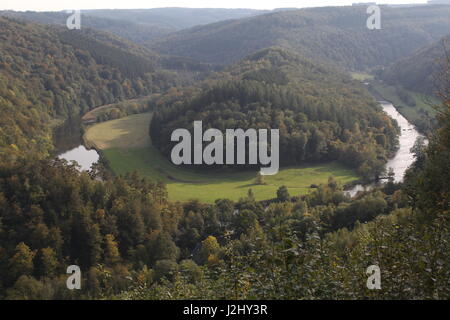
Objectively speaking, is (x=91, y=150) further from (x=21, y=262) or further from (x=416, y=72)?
(x=416, y=72)

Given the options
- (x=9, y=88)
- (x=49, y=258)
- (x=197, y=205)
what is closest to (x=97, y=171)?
(x=197, y=205)

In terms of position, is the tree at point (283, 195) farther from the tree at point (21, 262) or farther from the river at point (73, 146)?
the river at point (73, 146)

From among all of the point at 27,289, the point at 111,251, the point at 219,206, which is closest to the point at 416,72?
the point at 219,206

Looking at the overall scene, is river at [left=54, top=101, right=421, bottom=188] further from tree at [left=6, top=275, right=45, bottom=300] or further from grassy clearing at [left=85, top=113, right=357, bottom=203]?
tree at [left=6, top=275, right=45, bottom=300]

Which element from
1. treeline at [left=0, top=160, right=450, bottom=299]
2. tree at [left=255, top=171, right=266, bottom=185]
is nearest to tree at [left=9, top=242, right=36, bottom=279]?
treeline at [left=0, top=160, right=450, bottom=299]

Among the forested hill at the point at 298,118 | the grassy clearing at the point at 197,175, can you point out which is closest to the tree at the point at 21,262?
the grassy clearing at the point at 197,175

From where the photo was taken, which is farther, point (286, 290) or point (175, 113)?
point (175, 113)
